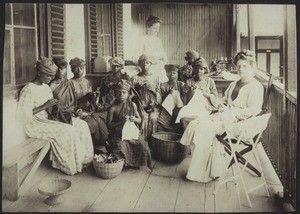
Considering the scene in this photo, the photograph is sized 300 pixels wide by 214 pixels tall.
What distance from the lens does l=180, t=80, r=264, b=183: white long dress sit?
369cm

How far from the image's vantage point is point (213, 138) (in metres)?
3.72

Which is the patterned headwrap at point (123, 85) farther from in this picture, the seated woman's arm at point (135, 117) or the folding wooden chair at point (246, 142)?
the folding wooden chair at point (246, 142)

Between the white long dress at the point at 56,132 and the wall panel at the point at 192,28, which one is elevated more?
the wall panel at the point at 192,28

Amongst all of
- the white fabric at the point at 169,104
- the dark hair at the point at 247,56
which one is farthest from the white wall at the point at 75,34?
the dark hair at the point at 247,56

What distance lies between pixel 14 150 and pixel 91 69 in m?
1.41

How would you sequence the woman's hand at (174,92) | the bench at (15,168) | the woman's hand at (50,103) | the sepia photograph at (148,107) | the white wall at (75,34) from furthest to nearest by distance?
the woman's hand at (174,92)
the white wall at (75,34)
the woman's hand at (50,103)
the sepia photograph at (148,107)
the bench at (15,168)

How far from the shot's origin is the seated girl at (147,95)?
4.14 m

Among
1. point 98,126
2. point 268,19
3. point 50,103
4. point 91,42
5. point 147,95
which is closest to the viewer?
point 268,19

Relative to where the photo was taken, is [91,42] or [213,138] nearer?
[213,138]

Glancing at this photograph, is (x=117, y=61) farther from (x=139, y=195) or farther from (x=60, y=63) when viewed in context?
(x=139, y=195)

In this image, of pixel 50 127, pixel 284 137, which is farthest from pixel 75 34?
pixel 284 137

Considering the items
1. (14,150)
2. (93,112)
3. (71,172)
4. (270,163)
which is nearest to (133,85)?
(93,112)

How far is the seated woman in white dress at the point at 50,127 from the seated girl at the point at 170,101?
34.0 inches

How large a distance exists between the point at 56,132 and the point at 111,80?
2.81 ft
